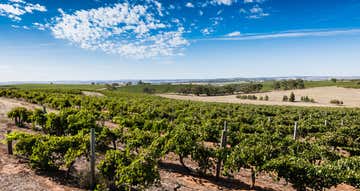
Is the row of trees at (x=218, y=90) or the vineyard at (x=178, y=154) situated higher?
the vineyard at (x=178, y=154)

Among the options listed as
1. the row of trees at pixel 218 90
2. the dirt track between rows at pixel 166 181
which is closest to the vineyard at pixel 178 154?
the dirt track between rows at pixel 166 181

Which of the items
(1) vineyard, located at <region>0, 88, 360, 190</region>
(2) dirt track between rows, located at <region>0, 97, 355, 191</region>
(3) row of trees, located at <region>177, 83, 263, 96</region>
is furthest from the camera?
(3) row of trees, located at <region>177, 83, 263, 96</region>

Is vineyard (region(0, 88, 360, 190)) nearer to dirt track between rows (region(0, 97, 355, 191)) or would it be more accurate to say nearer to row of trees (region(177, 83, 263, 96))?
dirt track between rows (region(0, 97, 355, 191))

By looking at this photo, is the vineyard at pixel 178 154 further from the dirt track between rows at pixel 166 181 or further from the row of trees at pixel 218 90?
the row of trees at pixel 218 90

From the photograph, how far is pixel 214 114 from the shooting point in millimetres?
25016

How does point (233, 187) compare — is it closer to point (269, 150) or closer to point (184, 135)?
point (269, 150)

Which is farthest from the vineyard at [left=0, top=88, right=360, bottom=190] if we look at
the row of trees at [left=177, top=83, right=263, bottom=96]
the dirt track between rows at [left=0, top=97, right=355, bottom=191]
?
the row of trees at [left=177, top=83, right=263, bottom=96]

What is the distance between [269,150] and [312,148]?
10.4 feet

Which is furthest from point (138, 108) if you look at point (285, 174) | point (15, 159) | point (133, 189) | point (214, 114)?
point (285, 174)

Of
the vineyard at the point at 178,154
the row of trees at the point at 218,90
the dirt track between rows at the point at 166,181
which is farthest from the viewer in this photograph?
the row of trees at the point at 218,90

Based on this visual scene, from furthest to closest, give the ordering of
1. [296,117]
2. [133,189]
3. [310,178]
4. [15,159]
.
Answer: [296,117] < [15,159] < [133,189] < [310,178]

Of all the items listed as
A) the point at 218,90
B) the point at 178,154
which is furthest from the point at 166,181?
the point at 218,90

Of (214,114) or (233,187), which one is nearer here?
(233,187)

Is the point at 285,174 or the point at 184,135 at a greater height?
the point at 184,135
